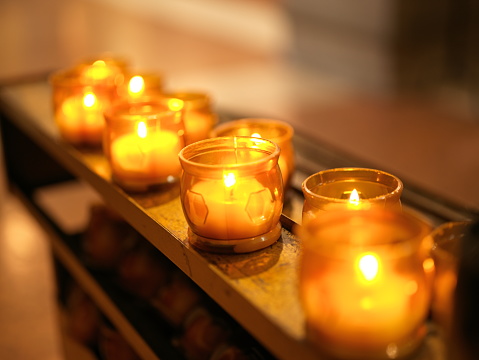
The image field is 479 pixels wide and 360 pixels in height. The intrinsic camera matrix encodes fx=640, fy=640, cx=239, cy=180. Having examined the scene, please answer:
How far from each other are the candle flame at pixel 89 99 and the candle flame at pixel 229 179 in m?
0.50

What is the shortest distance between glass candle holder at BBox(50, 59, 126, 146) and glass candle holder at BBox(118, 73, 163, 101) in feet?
0.11

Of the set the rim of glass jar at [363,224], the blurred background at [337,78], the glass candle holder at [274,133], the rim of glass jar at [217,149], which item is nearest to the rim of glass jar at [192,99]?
the glass candle holder at [274,133]

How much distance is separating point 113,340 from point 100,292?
0.11 m

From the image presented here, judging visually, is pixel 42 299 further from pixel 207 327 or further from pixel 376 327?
pixel 376 327

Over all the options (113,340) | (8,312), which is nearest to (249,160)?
(113,340)

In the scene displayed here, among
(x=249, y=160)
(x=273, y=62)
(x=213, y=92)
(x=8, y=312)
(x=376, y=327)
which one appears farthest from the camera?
(x=273, y=62)

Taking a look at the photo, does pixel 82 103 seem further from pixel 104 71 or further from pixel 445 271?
pixel 445 271

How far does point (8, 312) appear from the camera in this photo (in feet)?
5.73

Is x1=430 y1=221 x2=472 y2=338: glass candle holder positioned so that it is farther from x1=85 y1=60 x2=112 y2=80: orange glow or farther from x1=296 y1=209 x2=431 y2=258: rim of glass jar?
x1=85 y1=60 x2=112 y2=80: orange glow

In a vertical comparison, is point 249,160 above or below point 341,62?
above

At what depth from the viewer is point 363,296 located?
0.51 meters

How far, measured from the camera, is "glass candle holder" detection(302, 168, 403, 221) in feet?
2.20

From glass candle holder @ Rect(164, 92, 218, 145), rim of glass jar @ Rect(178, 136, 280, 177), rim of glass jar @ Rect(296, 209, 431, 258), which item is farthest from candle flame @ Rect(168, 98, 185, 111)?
rim of glass jar @ Rect(296, 209, 431, 258)

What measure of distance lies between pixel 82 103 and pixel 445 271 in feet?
2.40
